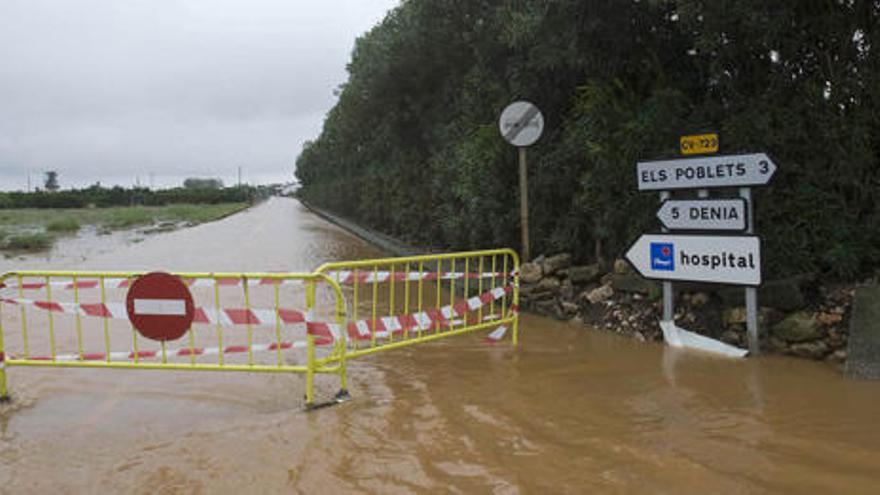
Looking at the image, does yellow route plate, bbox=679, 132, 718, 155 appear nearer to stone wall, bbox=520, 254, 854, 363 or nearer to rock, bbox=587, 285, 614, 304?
stone wall, bbox=520, 254, 854, 363

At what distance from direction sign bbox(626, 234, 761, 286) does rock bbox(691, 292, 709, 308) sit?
1.66 feet

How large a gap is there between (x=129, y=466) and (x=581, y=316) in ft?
17.3

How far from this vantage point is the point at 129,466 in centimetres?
424

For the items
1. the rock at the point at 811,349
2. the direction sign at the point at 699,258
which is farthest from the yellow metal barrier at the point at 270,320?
the rock at the point at 811,349

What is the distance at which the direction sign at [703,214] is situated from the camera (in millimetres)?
6020

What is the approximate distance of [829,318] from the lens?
579cm

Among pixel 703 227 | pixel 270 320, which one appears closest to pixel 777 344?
pixel 703 227

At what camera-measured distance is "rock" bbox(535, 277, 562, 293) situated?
8.67 m

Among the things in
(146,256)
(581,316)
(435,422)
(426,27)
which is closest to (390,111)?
(426,27)

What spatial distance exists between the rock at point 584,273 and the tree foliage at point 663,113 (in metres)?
0.22

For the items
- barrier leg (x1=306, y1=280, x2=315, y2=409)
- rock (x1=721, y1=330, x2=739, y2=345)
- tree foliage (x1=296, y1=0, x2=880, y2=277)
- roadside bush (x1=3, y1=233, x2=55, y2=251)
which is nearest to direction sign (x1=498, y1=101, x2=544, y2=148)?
tree foliage (x1=296, y1=0, x2=880, y2=277)

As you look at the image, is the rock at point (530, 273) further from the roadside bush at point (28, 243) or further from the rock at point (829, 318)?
the roadside bush at point (28, 243)

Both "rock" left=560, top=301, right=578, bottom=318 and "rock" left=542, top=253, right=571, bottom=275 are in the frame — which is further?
"rock" left=542, top=253, right=571, bottom=275

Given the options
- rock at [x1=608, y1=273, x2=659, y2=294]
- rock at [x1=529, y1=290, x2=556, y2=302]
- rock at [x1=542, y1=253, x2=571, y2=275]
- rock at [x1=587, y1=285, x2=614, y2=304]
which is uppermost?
rock at [x1=542, y1=253, x2=571, y2=275]
